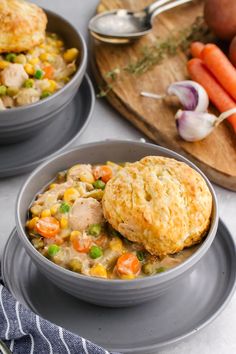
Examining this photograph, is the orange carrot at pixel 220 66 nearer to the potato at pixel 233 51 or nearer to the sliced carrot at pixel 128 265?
the potato at pixel 233 51

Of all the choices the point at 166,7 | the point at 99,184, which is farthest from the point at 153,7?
the point at 99,184

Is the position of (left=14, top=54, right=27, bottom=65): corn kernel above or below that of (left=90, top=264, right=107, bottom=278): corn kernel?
above

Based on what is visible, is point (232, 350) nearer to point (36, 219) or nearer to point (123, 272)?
point (123, 272)

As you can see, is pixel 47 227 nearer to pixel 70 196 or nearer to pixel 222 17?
pixel 70 196

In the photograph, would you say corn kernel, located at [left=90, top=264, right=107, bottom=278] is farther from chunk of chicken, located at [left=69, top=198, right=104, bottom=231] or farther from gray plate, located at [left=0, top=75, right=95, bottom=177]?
gray plate, located at [left=0, top=75, right=95, bottom=177]

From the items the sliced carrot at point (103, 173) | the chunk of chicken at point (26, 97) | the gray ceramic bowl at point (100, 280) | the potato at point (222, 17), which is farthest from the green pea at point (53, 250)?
the potato at point (222, 17)

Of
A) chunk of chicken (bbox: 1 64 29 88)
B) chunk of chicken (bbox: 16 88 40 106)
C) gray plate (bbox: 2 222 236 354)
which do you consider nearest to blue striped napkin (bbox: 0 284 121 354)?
gray plate (bbox: 2 222 236 354)
